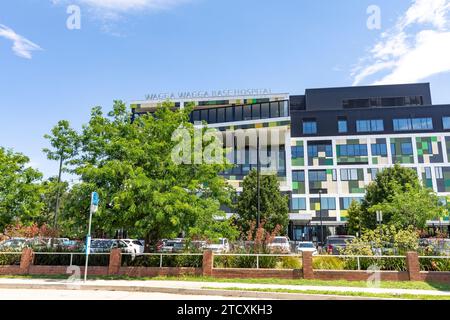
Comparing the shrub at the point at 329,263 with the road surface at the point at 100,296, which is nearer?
the road surface at the point at 100,296

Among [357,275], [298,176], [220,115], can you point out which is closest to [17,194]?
[357,275]

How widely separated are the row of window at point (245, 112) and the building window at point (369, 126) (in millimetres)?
13859

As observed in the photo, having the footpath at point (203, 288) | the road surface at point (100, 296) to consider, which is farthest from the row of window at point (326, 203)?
the road surface at point (100, 296)

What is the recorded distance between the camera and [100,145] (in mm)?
18172

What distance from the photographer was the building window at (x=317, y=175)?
5550 cm

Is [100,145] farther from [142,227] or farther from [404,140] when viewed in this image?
[404,140]

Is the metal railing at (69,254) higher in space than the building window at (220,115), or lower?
lower

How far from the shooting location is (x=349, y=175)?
54.8 meters

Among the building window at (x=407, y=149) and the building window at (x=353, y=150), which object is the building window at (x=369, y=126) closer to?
the building window at (x=353, y=150)

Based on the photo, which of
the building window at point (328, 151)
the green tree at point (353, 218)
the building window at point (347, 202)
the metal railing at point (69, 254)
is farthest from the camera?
the building window at point (328, 151)

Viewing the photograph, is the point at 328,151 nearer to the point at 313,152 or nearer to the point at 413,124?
the point at 313,152

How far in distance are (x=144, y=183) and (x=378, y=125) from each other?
48.2 metres

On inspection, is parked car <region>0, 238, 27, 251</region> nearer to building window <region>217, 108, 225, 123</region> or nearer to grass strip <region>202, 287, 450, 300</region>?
grass strip <region>202, 287, 450, 300</region>
